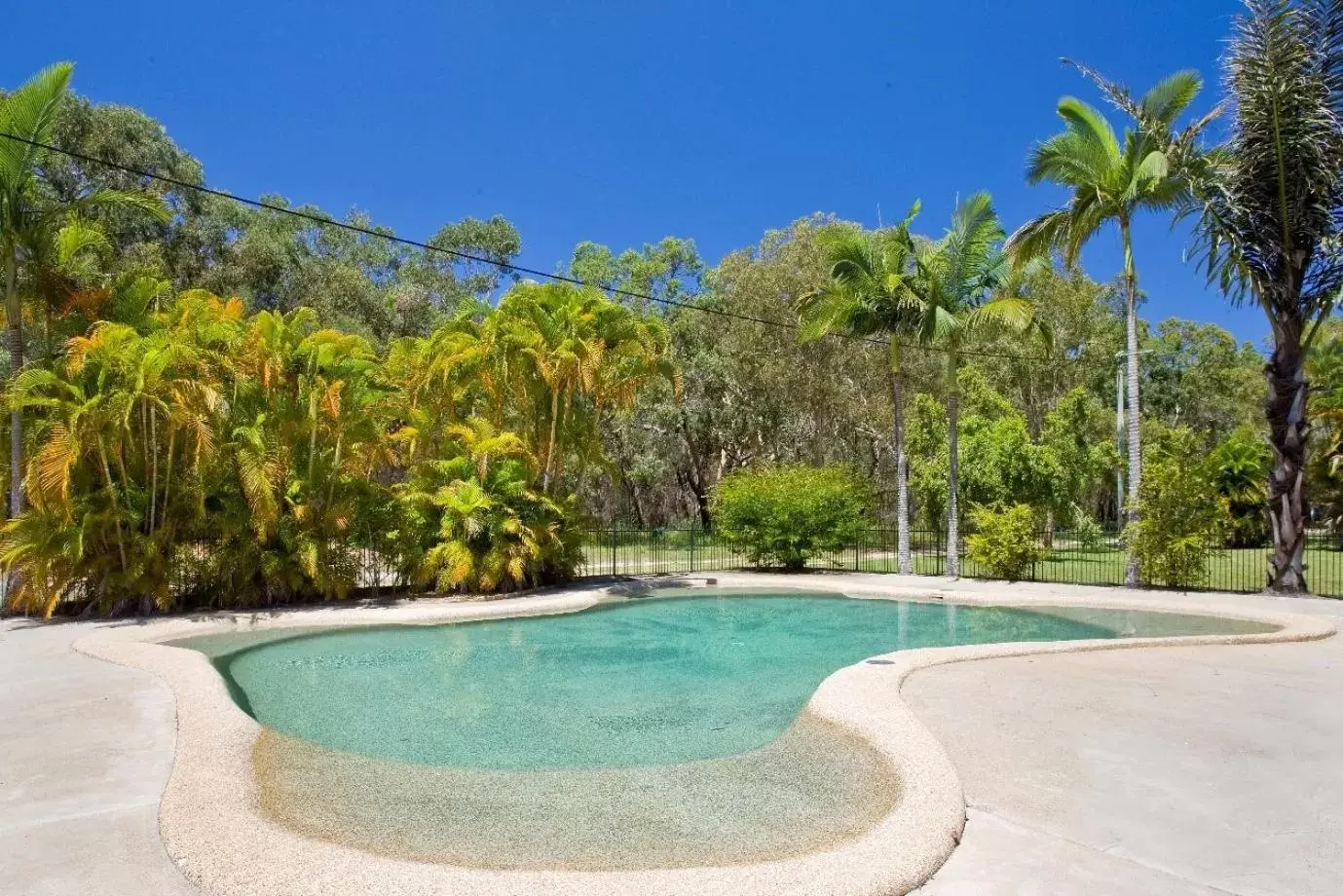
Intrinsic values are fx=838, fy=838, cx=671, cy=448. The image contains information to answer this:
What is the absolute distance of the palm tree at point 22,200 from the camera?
39.1ft

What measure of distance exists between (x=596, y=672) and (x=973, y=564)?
41.5 ft

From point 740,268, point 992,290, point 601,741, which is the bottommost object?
point 601,741

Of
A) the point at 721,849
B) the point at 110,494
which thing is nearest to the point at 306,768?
the point at 721,849

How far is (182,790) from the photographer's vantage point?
482 cm

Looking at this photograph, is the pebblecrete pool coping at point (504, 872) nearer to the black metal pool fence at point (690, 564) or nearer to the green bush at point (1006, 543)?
the black metal pool fence at point (690, 564)

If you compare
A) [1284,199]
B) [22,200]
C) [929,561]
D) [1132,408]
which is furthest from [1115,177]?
[22,200]

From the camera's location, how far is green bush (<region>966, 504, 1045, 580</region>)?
1753cm

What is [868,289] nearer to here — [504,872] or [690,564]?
[690,564]

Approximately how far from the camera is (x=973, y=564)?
2002cm

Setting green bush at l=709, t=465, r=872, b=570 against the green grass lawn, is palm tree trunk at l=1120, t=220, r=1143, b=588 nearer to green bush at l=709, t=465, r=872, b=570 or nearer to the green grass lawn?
the green grass lawn

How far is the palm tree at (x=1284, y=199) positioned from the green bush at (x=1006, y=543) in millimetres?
4302

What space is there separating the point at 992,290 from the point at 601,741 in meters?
14.8

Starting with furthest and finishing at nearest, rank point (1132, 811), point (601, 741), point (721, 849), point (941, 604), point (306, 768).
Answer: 1. point (941, 604)
2. point (601, 741)
3. point (306, 768)
4. point (1132, 811)
5. point (721, 849)

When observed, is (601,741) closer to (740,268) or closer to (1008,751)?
(1008,751)
